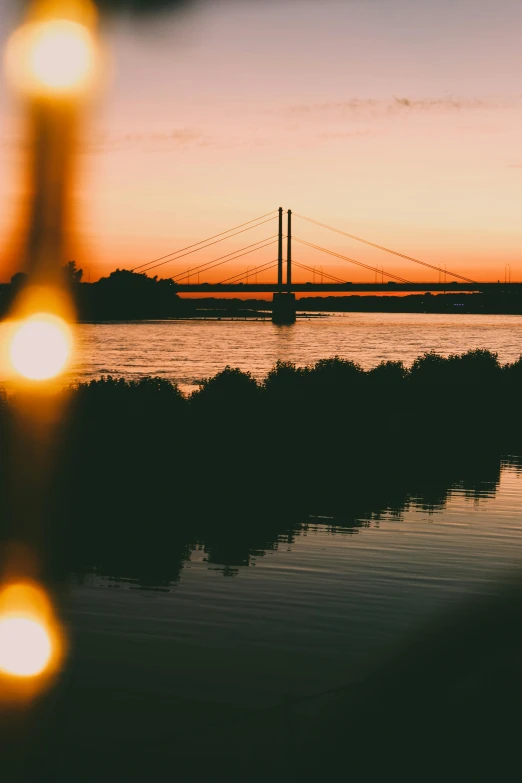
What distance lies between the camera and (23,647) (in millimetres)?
7973

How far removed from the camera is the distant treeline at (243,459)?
1487 cm

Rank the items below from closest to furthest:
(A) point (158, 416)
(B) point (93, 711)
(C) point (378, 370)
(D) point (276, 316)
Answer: (B) point (93, 711)
(A) point (158, 416)
(C) point (378, 370)
(D) point (276, 316)

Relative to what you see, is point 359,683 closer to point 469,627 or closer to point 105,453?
point 469,627

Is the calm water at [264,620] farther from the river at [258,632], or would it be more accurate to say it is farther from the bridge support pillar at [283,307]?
the bridge support pillar at [283,307]

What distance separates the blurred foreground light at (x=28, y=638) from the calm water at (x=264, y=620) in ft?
0.75

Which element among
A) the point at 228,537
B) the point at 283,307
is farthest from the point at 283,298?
the point at 228,537

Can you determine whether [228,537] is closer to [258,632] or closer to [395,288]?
[258,632]

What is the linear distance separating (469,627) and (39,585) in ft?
18.1

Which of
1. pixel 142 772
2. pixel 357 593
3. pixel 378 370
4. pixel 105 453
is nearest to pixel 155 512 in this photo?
pixel 105 453

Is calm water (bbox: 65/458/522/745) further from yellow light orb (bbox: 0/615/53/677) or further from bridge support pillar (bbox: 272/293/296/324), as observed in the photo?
bridge support pillar (bbox: 272/293/296/324)

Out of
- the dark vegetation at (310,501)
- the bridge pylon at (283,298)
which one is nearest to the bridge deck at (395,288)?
the bridge pylon at (283,298)

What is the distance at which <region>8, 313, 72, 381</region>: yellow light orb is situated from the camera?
3044 inches

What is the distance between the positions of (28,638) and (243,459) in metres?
15.1

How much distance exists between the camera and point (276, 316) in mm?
113750
